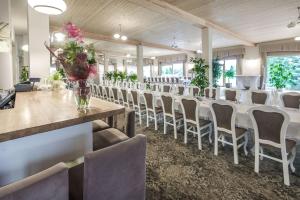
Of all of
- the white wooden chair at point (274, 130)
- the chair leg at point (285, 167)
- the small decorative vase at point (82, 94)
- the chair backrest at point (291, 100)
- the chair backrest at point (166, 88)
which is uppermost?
the chair backrest at point (166, 88)

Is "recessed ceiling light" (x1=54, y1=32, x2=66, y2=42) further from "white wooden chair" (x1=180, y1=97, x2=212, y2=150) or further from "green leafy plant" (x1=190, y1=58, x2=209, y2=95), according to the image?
"green leafy plant" (x1=190, y1=58, x2=209, y2=95)

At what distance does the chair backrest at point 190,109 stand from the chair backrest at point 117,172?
1.91m

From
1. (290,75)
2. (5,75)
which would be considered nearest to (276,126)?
(5,75)

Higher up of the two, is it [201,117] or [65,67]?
[65,67]

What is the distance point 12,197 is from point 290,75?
393 inches

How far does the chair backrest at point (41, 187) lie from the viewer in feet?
1.93

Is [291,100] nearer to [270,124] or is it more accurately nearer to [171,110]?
[270,124]

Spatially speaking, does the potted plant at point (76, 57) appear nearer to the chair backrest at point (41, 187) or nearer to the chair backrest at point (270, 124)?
the chair backrest at point (41, 187)

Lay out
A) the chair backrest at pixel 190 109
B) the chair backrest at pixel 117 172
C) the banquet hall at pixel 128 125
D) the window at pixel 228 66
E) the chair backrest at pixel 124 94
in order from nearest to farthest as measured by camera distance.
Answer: the chair backrest at pixel 117 172
the banquet hall at pixel 128 125
the chair backrest at pixel 190 109
the chair backrest at pixel 124 94
the window at pixel 228 66

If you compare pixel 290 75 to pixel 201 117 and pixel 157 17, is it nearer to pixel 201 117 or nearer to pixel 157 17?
pixel 157 17

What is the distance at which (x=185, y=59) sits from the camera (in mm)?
13820

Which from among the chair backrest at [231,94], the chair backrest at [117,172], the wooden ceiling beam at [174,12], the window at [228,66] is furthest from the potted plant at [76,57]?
the window at [228,66]

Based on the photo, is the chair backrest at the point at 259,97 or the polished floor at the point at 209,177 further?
the chair backrest at the point at 259,97

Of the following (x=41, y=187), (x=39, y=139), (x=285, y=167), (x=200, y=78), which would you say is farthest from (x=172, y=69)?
(x=41, y=187)
